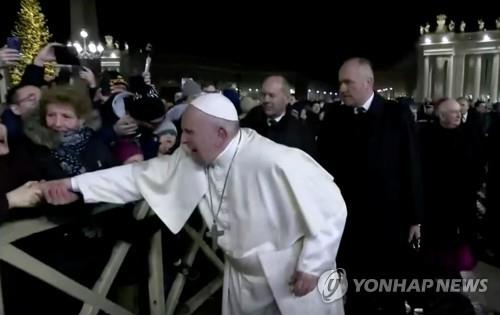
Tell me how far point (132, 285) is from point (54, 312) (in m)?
0.65

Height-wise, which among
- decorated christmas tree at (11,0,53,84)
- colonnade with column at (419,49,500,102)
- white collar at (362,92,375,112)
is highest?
decorated christmas tree at (11,0,53,84)

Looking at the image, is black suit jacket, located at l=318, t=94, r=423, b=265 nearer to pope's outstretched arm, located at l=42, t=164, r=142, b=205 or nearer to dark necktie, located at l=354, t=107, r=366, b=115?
→ dark necktie, located at l=354, t=107, r=366, b=115

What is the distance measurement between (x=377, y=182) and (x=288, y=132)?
154 centimetres

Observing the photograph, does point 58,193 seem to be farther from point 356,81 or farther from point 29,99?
point 356,81

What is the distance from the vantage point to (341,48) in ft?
166

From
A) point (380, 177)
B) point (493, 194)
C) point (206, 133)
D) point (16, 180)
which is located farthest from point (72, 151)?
→ point (493, 194)

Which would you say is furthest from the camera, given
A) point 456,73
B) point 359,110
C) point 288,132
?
point 456,73

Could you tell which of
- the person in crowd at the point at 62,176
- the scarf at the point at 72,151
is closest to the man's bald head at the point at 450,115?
the person in crowd at the point at 62,176

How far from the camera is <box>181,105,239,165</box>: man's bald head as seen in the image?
116 inches

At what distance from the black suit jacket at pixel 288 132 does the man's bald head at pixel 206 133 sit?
8.84ft

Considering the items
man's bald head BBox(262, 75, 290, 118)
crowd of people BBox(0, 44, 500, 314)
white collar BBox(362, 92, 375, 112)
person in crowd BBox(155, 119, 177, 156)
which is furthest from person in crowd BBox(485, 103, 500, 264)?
person in crowd BBox(155, 119, 177, 156)

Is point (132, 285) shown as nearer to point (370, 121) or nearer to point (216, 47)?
point (370, 121)

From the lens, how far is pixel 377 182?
179 inches

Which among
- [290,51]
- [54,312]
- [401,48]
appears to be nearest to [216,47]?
[290,51]
